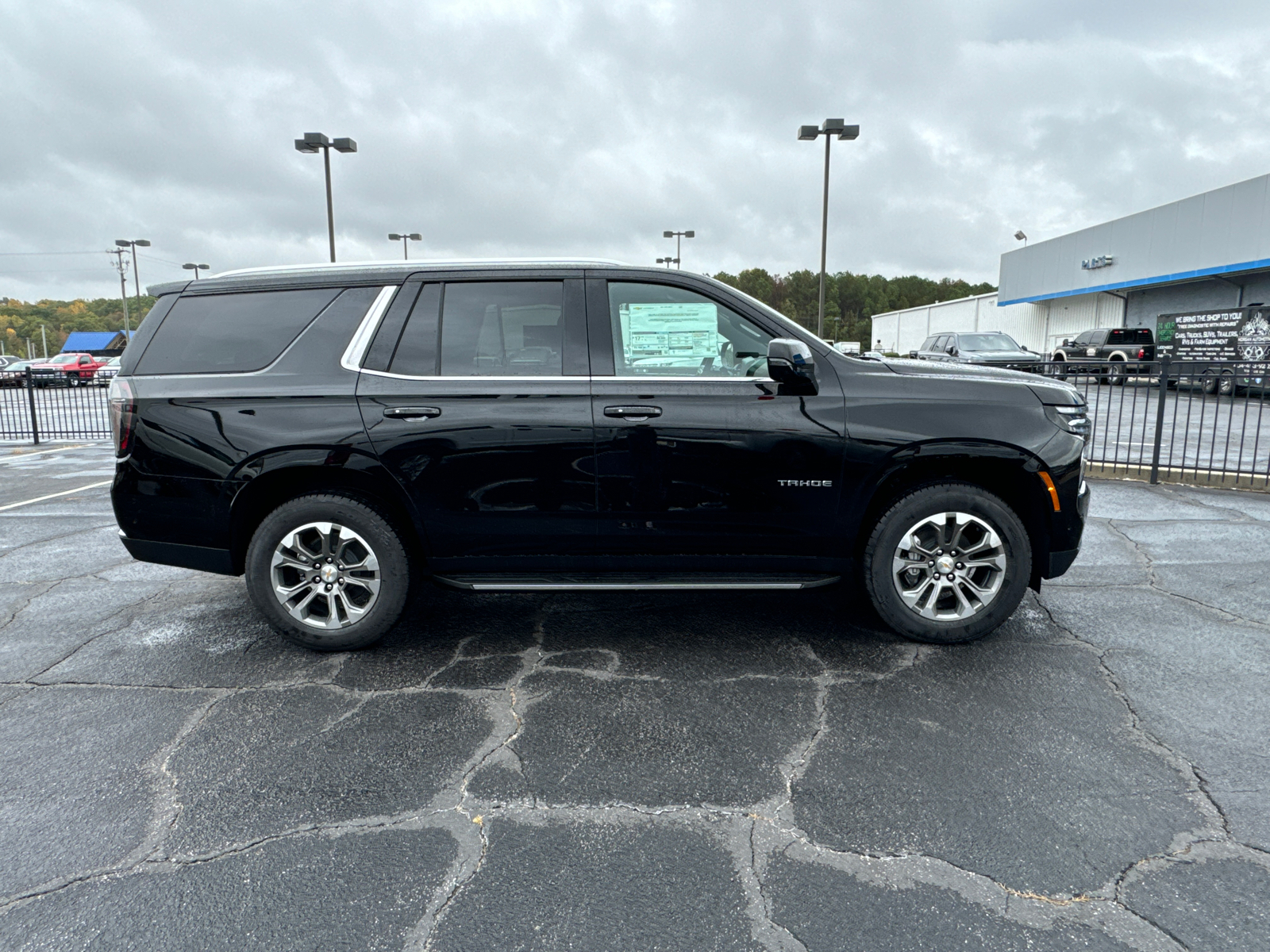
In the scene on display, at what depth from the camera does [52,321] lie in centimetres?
12556

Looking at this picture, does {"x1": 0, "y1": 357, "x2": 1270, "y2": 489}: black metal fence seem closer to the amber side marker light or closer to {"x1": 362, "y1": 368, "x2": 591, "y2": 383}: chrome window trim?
the amber side marker light

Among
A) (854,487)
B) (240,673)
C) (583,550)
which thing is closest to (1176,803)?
(854,487)

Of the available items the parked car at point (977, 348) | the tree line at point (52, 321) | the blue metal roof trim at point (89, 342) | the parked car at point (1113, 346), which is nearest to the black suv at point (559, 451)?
the parked car at point (977, 348)

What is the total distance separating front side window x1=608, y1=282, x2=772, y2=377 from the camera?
394cm

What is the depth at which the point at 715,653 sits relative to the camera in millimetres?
3984

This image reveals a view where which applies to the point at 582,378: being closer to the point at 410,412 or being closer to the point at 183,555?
the point at 410,412

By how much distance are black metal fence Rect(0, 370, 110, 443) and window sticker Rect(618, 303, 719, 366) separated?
12.8 m

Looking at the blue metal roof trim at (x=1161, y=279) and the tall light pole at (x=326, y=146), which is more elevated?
the tall light pole at (x=326, y=146)

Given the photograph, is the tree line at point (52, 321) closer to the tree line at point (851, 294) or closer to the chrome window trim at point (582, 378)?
the tree line at point (851, 294)

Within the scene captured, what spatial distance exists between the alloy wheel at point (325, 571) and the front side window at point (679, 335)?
1.60 meters

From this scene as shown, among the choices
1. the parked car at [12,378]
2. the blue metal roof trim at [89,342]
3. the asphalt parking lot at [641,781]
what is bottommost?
the asphalt parking lot at [641,781]

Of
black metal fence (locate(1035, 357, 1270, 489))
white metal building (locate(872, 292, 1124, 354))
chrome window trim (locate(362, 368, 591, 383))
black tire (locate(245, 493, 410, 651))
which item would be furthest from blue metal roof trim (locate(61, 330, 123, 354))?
chrome window trim (locate(362, 368, 591, 383))

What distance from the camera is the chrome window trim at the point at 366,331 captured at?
3.92 meters

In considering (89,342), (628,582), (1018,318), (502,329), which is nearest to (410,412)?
(502,329)
